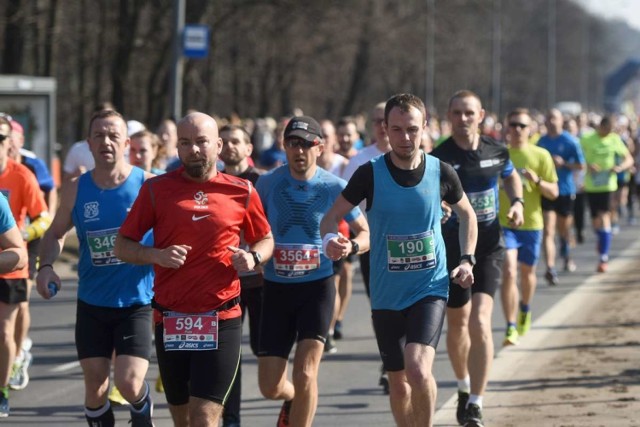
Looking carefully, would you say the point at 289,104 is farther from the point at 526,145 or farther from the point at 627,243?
the point at 526,145

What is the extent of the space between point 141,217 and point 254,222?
1.81ft

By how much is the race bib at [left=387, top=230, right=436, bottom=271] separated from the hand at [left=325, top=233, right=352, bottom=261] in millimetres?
282

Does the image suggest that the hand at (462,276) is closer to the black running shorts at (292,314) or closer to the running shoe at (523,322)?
the black running shorts at (292,314)

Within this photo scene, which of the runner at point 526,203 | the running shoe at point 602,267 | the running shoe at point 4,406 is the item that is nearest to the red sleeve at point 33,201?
the running shoe at point 4,406

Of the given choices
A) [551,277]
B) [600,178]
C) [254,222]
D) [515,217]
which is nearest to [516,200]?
[515,217]

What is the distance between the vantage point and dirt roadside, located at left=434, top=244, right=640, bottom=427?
869 cm

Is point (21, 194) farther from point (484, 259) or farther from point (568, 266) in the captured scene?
point (568, 266)

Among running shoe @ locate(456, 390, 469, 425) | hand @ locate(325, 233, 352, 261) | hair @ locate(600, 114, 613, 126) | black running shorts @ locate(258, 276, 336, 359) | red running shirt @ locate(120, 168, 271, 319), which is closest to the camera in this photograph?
red running shirt @ locate(120, 168, 271, 319)

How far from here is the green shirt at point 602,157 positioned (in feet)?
62.6

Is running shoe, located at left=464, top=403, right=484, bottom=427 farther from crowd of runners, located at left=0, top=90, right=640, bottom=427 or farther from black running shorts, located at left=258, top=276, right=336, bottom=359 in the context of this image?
black running shorts, located at left=258, top=276, right=336, bottom=359

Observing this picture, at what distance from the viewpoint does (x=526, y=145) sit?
12.1m

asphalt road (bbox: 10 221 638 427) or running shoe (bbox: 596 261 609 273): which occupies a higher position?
running shoe (bbox: 596 261 609 273)

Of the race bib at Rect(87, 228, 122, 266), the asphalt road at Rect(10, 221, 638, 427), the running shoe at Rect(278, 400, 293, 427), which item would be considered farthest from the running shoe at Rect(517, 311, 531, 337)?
the race bib at Rect(87, 228, 122, 266)

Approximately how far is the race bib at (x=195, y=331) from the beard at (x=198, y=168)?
643 mm
